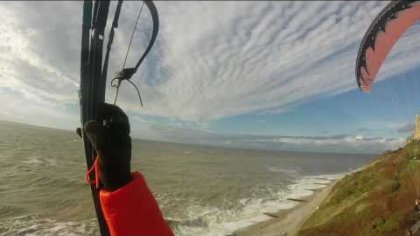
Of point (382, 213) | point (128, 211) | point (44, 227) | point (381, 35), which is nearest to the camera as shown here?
point (128, 211)

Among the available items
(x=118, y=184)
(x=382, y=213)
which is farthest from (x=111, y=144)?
(x=382, y=213)

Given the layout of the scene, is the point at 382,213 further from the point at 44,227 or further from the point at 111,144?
the point at 44,227

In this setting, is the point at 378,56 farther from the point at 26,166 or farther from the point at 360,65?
the point at 26,166

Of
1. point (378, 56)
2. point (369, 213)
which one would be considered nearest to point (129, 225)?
point (378, 56)

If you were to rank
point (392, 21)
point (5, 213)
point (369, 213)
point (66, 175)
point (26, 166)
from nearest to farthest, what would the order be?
1. point (392, 21)
2. point (369, 213)
3. point (5, 213)
4. point (66, 175)
5. point (26, 166)

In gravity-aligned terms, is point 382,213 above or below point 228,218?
above

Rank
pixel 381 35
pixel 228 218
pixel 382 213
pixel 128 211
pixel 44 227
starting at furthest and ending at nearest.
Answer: pixel 228 218, pixel 44 227, pixel 382 213, pixel 381 35, pixel 128 211

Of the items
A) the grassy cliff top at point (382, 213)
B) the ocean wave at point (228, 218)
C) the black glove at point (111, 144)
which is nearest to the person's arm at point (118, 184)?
the black glove at point (111, 144)

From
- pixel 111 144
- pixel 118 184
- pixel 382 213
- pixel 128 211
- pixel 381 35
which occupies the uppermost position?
pixel 381 35
